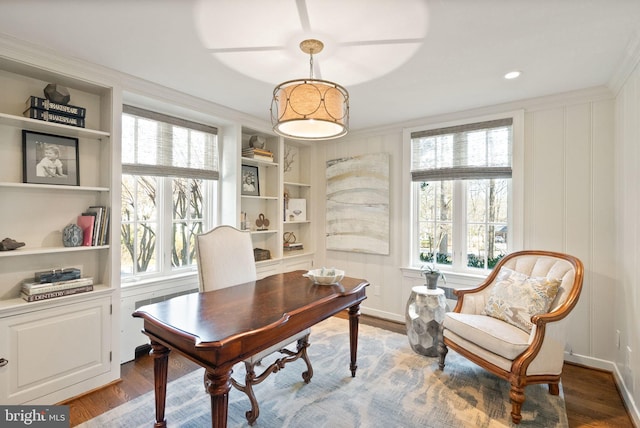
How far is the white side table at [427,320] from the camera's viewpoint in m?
2.69

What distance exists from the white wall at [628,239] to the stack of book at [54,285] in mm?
3711

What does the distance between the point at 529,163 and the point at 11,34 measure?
3985 mm

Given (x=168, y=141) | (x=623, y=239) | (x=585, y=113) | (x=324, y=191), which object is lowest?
(x=623, y=239)

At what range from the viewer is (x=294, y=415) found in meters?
1.97

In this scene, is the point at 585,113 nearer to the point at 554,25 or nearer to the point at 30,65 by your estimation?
the point at 554,25

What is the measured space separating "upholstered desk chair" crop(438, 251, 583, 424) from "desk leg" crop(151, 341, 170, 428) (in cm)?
201

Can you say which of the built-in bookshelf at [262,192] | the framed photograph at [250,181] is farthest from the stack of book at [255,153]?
the framed photograph at [250,181]

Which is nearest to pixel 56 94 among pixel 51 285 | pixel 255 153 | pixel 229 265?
pixel 51 285

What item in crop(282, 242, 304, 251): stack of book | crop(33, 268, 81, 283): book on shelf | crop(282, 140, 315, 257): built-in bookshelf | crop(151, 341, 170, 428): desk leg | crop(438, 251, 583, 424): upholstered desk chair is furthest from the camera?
crop(282, 140, 315, 257): built-in bookshelf

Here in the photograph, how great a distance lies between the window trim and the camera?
293 cm

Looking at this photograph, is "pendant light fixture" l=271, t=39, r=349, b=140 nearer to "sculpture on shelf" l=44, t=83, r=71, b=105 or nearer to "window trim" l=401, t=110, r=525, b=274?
"sculpture on shelf" l=44, t=83, r=71, b=105

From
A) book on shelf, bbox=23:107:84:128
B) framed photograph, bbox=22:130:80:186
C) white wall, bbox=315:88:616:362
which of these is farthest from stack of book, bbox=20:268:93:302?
white wall, bbox=315:88:616:362

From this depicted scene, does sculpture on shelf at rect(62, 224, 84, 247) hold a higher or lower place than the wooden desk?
higher

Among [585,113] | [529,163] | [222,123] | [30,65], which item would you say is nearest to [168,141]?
[222,123]
